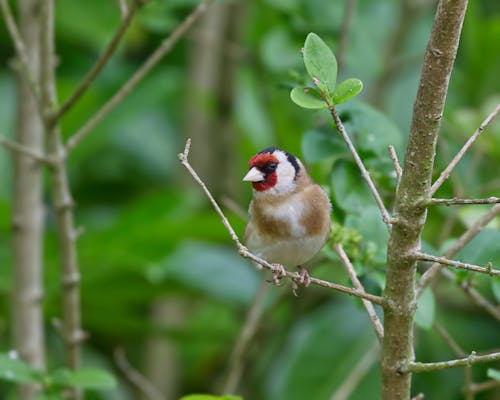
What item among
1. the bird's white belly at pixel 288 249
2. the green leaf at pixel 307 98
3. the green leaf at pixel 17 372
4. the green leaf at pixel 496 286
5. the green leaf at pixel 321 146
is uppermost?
the green leaf at pixel 321 146

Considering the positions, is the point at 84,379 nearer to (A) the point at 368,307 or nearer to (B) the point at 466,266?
(A) the point at 368,307

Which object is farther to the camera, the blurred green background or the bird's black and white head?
the blurred green background

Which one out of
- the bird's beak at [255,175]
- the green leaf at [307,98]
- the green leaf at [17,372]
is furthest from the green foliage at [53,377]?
the green leaf at [307,98]

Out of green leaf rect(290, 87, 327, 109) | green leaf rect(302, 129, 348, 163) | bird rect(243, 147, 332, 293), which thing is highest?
green leaf rect(302, 129, 348, 163)

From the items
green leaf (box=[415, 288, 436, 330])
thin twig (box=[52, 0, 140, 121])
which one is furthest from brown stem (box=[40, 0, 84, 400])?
green leaf (box=[415, 288, 436, 330])

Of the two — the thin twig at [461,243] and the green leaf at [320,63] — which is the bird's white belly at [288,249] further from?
the green leaf at [320,63]

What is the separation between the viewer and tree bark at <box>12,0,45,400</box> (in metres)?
2.01

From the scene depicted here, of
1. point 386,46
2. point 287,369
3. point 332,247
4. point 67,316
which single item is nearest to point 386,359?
point 332,247

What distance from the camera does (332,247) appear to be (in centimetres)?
166

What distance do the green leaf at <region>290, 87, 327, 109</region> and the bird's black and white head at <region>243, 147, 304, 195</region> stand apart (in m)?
0.39

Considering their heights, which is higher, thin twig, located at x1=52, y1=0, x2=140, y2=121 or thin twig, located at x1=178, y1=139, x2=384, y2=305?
thin twig, located at x1=52, y1=0, x2=140, y2=121

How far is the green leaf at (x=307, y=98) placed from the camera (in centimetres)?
126

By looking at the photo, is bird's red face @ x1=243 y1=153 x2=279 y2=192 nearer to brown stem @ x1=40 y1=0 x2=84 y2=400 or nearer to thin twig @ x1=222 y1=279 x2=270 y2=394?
brown stem @ x1=40 y1=0 x2=84 y2=400

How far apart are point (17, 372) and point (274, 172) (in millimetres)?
589
